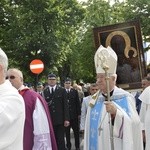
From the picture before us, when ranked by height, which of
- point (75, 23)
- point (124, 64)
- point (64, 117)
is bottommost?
point (64, 117)

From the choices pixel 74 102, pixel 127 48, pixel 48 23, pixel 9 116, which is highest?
pixel 48 23

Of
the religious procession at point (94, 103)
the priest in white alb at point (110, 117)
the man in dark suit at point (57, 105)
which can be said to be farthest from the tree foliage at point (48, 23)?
the priest in white alb at point (110, 117)

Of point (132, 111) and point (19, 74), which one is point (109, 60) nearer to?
point (132, 111)

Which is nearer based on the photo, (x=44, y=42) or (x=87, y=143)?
(x=87, y=143)

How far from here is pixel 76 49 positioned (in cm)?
4678

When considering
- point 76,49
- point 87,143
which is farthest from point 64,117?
point 76,49

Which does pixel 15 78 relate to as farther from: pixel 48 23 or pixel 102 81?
pixel 48 23

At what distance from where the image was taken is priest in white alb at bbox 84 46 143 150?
575 cm

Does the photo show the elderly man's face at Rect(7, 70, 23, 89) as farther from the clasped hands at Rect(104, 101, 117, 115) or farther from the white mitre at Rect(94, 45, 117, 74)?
the clasped hands at Rect(104, 101, 117, 115)

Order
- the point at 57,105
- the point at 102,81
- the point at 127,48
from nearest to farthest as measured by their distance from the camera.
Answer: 1. the point at 102,81
2. the point at 127,48
3. the point at 57,105

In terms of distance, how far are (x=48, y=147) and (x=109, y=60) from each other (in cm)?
142

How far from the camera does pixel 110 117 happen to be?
19.0 ft

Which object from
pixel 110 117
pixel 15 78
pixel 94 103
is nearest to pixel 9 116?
pixel 110 117

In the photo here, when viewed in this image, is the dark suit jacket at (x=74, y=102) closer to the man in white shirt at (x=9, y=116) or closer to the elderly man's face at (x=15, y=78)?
the elderly man's face at (x=15, y=78)
